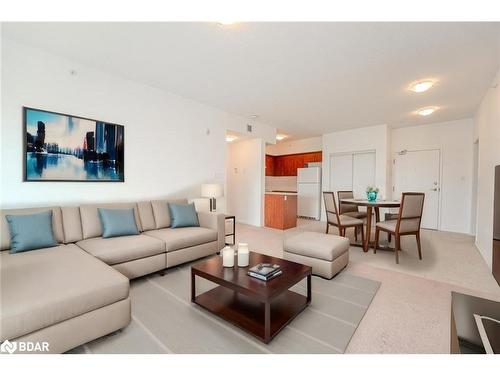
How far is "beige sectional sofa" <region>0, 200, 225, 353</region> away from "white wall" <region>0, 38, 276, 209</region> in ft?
1.24

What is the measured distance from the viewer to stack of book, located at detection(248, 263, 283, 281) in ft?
5.65

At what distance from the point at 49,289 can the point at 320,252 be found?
2302 millimetres

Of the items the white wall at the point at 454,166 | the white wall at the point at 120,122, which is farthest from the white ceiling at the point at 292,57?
the white wall at the point at 454,166

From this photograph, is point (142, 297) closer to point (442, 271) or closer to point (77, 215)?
point (77, 215)

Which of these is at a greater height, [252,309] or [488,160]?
[488,160]

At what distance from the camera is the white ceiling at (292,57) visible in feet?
6.95

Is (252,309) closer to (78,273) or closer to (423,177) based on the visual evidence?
(78,273)

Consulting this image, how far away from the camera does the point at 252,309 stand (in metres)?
1.82

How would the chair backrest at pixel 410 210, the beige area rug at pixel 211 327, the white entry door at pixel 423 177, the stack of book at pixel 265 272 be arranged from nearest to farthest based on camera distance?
the beige area rug at pixel 211 327
the stack of book at pixel 265 272
the chair backrest at pixel 410 210
the white entry door at pixel 423 177

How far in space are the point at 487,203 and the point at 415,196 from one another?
1.03 meters

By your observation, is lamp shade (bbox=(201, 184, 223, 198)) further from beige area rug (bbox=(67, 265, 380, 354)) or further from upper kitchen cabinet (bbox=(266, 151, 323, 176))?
upper kitchen cabinet (bbox=(266, 151, 323, 176))

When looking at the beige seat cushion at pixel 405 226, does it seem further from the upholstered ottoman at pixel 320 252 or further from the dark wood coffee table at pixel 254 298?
the dark wood coffee table at pixel 254 298

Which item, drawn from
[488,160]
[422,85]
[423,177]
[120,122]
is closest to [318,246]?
[422,85]
